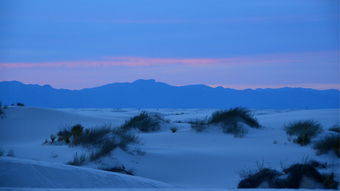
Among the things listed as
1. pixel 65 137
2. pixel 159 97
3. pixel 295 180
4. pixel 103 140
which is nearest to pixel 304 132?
pixel 103 140

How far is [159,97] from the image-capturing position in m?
92.9

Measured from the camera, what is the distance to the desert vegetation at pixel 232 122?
17.4 meters

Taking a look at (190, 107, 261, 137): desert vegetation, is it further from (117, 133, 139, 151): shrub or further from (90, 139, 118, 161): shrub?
(90, 139, 118, 161): shrub

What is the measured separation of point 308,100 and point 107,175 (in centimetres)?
7151

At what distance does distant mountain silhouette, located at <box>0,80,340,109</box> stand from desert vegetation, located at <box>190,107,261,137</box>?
53643mm

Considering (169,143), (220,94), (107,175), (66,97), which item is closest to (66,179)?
(107,175)

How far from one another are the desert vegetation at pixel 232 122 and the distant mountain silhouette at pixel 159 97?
53643 millimetres

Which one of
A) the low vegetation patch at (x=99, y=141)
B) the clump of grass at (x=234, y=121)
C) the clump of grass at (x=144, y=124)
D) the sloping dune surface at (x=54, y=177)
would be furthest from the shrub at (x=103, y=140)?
the clump of grass at (x=234, y=121)

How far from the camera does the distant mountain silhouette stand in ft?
249

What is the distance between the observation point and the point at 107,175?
8117 mm

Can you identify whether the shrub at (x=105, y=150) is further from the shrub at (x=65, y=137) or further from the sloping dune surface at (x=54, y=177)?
the shrub at (x=65, y=137)

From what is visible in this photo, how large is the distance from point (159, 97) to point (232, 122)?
75237 millimetres

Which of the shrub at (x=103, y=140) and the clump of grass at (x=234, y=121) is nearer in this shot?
the shrub at (x=103, y=140)

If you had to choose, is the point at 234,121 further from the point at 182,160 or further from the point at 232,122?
the point at 182,160
